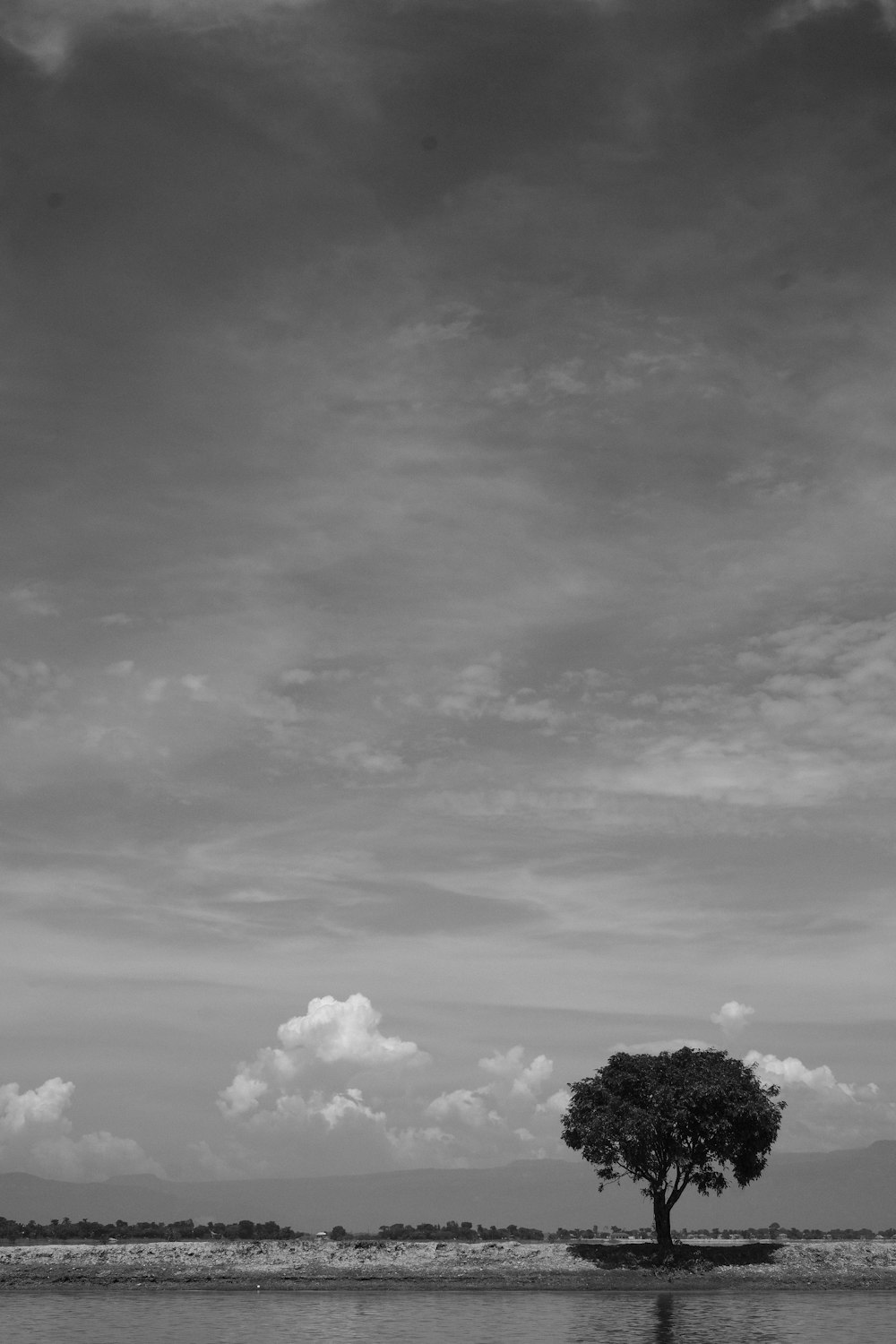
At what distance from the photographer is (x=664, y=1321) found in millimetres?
70062

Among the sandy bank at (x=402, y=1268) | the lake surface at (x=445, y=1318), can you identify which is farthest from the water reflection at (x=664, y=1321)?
the sandy bank at (x=402, y=1268)

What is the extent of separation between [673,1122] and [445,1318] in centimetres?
2633

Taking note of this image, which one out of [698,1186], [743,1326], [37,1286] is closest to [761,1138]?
[698,1186]

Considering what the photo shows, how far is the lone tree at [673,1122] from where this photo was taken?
93.1 meters

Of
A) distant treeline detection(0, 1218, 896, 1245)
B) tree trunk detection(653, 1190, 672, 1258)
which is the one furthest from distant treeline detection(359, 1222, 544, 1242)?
tree trunk detection(653, 1190, 672, 1258)

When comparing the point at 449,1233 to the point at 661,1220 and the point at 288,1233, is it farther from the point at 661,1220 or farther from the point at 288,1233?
the point at 661,1220

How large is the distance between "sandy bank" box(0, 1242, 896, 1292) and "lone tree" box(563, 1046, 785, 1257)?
19.7ft

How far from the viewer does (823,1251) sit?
96.7m

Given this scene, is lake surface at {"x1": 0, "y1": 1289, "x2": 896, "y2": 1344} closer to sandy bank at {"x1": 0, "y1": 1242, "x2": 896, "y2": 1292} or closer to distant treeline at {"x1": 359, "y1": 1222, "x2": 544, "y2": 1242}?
sandy bank at {"x1": 0, "y1": 1242, "x2": 896, "y2": 1292}

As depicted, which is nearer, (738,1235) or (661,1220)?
(661,1220)

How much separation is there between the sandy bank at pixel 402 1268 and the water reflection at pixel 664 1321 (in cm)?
790

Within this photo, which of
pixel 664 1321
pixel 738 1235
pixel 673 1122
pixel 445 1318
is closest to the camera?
pixel 664 1321

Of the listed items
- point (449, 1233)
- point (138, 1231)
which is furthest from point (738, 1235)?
point (138, 1231)

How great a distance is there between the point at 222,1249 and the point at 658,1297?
37171 mm
